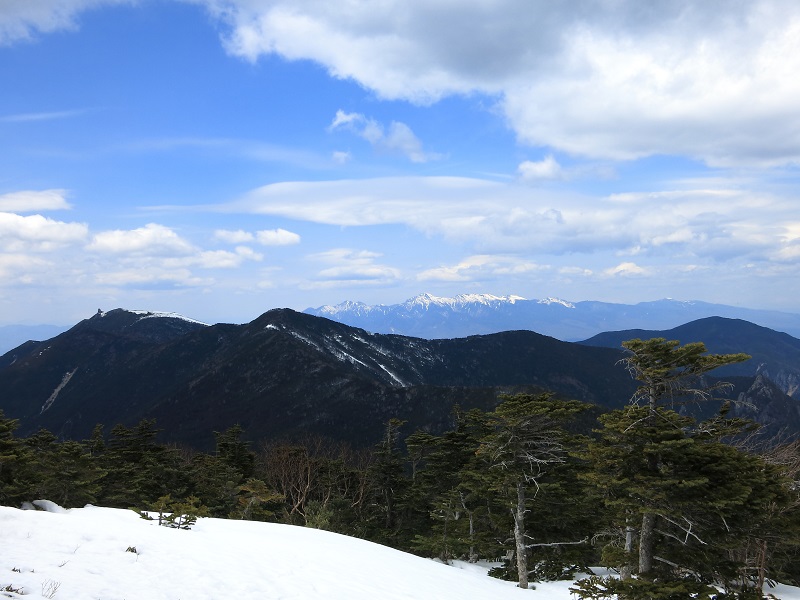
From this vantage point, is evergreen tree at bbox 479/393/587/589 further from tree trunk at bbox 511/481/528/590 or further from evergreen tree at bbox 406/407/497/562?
evergreen tree at bbox 406/407/497/562

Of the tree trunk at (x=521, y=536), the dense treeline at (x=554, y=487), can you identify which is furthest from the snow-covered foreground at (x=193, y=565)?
the tree trunk at (x=521, y=536)

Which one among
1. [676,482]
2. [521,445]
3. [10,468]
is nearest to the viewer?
[676,482]

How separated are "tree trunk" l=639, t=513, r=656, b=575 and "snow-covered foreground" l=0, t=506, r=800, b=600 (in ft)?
17.8

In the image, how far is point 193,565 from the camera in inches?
477

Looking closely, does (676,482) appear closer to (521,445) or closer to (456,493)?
(521,445)

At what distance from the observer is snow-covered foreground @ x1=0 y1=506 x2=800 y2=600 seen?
9805mm

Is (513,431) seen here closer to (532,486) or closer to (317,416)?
(532,486)

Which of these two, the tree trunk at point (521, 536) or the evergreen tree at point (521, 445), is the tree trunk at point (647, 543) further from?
the tree trunk at point (521, 536)

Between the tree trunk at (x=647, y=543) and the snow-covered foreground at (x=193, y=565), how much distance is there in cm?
543

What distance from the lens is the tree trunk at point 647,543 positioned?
46.3 feet

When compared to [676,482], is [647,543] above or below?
below

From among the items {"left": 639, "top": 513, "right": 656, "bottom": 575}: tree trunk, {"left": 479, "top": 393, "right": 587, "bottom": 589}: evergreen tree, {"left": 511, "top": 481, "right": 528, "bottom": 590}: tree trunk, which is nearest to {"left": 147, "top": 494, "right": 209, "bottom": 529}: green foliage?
{"left": 479, "top": 393, "right": 587, "bottom": 589}: evergreen tree

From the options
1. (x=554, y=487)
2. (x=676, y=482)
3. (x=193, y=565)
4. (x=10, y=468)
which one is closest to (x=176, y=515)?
(x=193, y=565)

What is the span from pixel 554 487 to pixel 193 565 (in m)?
18.9
